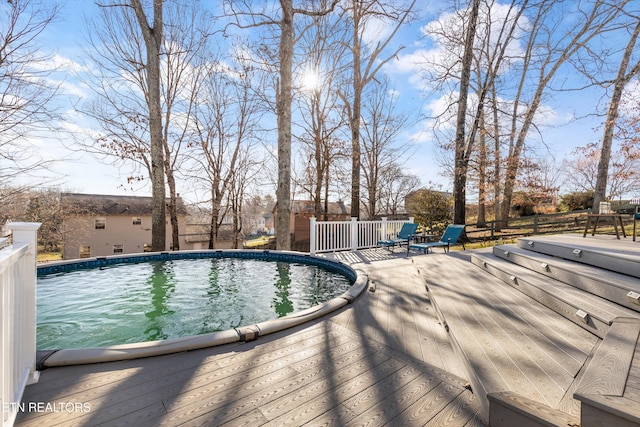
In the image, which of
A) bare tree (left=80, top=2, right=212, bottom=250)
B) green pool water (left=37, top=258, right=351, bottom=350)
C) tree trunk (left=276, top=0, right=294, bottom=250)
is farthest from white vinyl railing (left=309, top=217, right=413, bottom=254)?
bare tree (left=80, top=2, right=212, bottom=250)

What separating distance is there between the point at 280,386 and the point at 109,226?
22.8 metres

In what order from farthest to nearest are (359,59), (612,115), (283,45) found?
(359,59) < (612,115) < (283,45)

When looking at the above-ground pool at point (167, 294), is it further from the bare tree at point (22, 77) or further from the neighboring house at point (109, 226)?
the neighboring house at point (109, 226)

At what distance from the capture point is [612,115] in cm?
904

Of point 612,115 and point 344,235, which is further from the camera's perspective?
point 612,115

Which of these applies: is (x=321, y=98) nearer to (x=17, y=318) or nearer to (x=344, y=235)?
(x=344, y=235)

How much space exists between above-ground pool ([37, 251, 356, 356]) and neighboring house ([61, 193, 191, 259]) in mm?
12984

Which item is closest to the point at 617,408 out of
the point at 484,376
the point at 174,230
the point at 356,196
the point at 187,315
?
the point at 484,376

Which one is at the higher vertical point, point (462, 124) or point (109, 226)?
point (462, 124)

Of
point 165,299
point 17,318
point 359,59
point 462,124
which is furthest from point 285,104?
point 17,318

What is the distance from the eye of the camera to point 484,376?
159 cm

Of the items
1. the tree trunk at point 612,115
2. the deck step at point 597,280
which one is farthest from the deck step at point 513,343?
the tree trunk at point 612,115

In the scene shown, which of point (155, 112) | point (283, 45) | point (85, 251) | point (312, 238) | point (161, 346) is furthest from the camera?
point (85, 251)

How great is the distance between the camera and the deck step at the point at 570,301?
2.03 m
